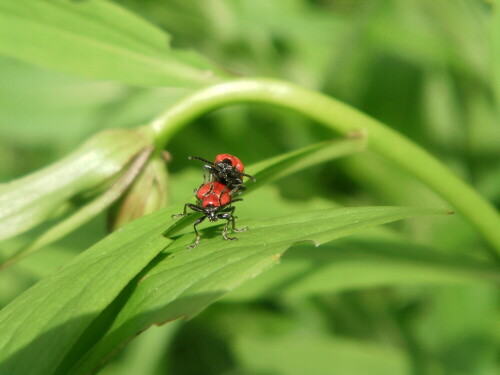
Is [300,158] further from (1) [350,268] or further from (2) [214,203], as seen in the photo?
(1) [350,268]

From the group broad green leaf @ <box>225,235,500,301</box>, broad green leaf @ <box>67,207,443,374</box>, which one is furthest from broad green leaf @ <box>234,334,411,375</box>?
broad green leaf @ <box>67,207,443,374</box>

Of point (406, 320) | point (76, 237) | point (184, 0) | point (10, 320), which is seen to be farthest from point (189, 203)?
point (184, 0)

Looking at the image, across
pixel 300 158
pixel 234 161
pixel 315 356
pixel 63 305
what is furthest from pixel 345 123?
pixel 315 356

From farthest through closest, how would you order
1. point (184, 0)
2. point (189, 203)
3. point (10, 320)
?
point (184, 0) → point (189, 203) → point (10, 320)

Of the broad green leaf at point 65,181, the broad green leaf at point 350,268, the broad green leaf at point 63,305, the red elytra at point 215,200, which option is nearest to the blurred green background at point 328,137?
the broad green leaf at point 350,268

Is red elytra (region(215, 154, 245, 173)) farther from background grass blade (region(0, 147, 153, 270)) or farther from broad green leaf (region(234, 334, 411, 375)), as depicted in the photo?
broad green leaf (region(234, 334, 411, 375))

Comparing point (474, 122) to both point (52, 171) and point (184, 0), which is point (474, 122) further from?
point (52, 171)

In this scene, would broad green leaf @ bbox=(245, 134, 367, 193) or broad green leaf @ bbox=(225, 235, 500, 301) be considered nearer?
broad green leaf @ bbox=(245, 134, 367, 193)
